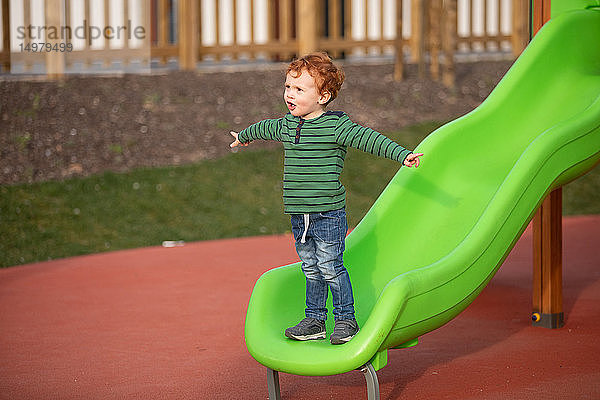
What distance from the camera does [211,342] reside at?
506cm

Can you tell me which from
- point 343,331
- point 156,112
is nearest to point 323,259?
point 343,331

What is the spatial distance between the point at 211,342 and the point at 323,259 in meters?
1.56

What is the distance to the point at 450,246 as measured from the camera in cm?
466

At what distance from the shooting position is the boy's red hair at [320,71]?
369 centimetres

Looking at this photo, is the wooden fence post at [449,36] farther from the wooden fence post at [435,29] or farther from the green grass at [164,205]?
the green grass at [164,205]

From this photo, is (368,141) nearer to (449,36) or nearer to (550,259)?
(550,259)

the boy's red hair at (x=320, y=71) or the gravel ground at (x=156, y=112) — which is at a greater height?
the boy's red hair at (x=320, y=71)

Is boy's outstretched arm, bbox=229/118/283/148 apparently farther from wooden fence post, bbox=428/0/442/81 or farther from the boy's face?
wooden fence post, bbox=428/0/442/81

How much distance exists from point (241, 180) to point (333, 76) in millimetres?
6765

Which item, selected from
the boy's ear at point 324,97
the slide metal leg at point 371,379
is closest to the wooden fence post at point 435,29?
the boy's ear at point 324,97

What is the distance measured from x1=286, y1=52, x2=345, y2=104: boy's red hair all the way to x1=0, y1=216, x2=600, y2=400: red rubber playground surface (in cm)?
143

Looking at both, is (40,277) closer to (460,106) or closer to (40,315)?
(40,315)

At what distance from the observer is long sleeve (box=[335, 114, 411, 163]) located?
3.55m

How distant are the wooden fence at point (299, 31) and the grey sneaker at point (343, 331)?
349 inches
